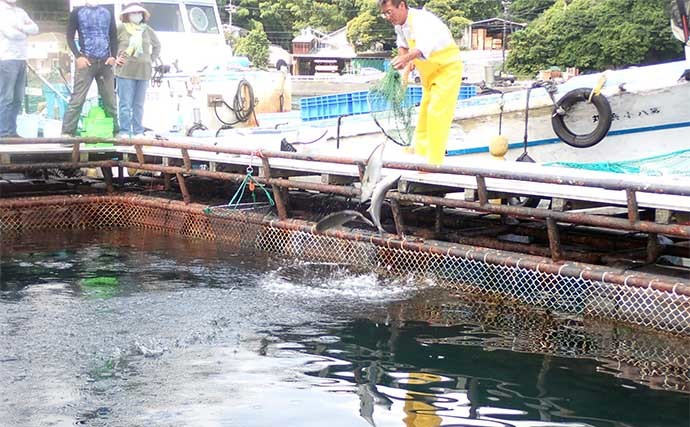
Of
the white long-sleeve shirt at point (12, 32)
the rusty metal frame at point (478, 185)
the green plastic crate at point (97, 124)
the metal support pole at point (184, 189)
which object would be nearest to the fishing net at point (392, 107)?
the rusty metal frame at point (478, 185)

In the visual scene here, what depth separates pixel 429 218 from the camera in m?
10.9

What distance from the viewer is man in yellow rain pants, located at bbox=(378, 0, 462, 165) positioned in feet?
29.0

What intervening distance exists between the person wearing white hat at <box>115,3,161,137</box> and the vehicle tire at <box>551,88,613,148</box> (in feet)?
18.8

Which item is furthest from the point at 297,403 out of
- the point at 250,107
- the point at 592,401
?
the point at 250,107

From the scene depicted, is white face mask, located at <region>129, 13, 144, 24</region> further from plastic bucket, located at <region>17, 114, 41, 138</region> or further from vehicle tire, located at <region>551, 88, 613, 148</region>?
vehicle tire, located at <region>551, 88, 613, 148</region>

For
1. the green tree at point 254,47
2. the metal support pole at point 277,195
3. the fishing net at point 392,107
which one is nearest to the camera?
the fishing net at point 392,107

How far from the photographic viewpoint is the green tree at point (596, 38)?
45.9 meters

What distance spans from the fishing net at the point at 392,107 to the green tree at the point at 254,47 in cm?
4198

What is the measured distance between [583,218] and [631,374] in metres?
1.75

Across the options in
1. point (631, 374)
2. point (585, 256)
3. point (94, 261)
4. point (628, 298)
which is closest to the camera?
point (631, 374)

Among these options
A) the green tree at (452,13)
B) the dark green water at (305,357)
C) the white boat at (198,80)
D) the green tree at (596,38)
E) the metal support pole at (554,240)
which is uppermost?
the green tree at (452,13)

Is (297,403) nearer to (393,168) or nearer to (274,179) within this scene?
(393,168)

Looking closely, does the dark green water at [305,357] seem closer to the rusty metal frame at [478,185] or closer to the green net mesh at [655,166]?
the rusty metal frame at [478,185]

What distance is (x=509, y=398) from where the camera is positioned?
6.12 m
